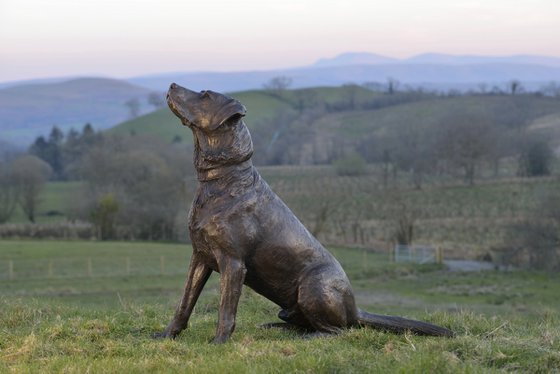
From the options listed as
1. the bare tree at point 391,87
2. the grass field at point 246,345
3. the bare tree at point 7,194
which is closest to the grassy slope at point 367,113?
the bare tree at point 391,87

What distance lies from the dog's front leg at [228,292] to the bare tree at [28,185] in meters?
61.1

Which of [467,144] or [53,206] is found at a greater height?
[467,144]

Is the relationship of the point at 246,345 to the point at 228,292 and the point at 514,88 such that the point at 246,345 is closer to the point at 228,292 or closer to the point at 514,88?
the point at 228,292

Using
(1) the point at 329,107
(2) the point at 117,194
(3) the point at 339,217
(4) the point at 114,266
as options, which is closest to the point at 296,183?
(3) the point at 339,217

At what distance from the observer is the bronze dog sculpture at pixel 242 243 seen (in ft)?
23.1

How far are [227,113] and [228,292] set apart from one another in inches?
67.9

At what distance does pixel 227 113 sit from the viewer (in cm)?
702

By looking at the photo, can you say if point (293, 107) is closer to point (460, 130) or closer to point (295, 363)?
point (460, 130)

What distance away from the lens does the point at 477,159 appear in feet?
220

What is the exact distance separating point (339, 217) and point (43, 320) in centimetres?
4677

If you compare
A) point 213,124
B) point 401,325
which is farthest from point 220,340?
point 213,124

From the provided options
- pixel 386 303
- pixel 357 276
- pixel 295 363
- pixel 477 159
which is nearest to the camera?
pixel 295 363

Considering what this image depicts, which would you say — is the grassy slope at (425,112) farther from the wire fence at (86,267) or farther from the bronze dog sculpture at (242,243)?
the bronze dog sculpture at (242,243)

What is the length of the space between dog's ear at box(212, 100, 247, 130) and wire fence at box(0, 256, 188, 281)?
26.2 meters
